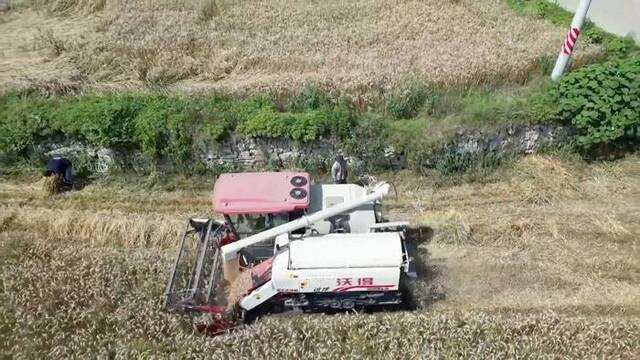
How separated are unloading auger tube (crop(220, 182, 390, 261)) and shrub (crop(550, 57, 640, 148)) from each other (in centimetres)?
621

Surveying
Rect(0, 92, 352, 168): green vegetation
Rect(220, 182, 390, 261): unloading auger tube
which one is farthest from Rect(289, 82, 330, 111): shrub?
Rect(220, 182, 390, 261): unloading auger tube

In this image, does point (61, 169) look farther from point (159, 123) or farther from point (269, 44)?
point (269, 44)

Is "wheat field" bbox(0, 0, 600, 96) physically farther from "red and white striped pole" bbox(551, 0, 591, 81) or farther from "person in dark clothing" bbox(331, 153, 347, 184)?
"person in dark clothing" bbox(331, 153, 347, 184)

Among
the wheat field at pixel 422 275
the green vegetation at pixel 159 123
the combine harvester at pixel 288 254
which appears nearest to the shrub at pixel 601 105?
the wheat field at pixel 422 275

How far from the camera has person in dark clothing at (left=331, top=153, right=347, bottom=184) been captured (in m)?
14.0

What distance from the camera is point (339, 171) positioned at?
14.0m

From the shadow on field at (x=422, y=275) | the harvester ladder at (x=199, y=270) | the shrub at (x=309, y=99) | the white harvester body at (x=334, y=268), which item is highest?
the shrub at (x=309, y=99)

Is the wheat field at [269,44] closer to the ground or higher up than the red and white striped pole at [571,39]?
closer to the ground

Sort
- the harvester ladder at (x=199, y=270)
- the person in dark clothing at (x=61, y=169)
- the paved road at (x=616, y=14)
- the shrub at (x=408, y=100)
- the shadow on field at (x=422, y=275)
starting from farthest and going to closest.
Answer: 1. the paved road at (x=616, y=14)
2. the shrub at (x=408, y=100)
3. the person in dark clothing at (x=61, y=169)
4. the shadow on field at (x=422, y=275)
5. the harvester ladder at (x=199, y=270)

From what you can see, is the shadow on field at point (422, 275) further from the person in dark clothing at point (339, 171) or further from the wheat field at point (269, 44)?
the wheat field at point (269, 44)

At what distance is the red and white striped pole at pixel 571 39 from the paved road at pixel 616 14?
4743 mm

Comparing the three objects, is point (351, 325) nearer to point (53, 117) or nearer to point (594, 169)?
point (594, 169)

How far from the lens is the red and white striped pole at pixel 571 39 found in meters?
15.0

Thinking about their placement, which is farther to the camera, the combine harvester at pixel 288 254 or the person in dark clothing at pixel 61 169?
the person in dark clothing at pixel 61 169
